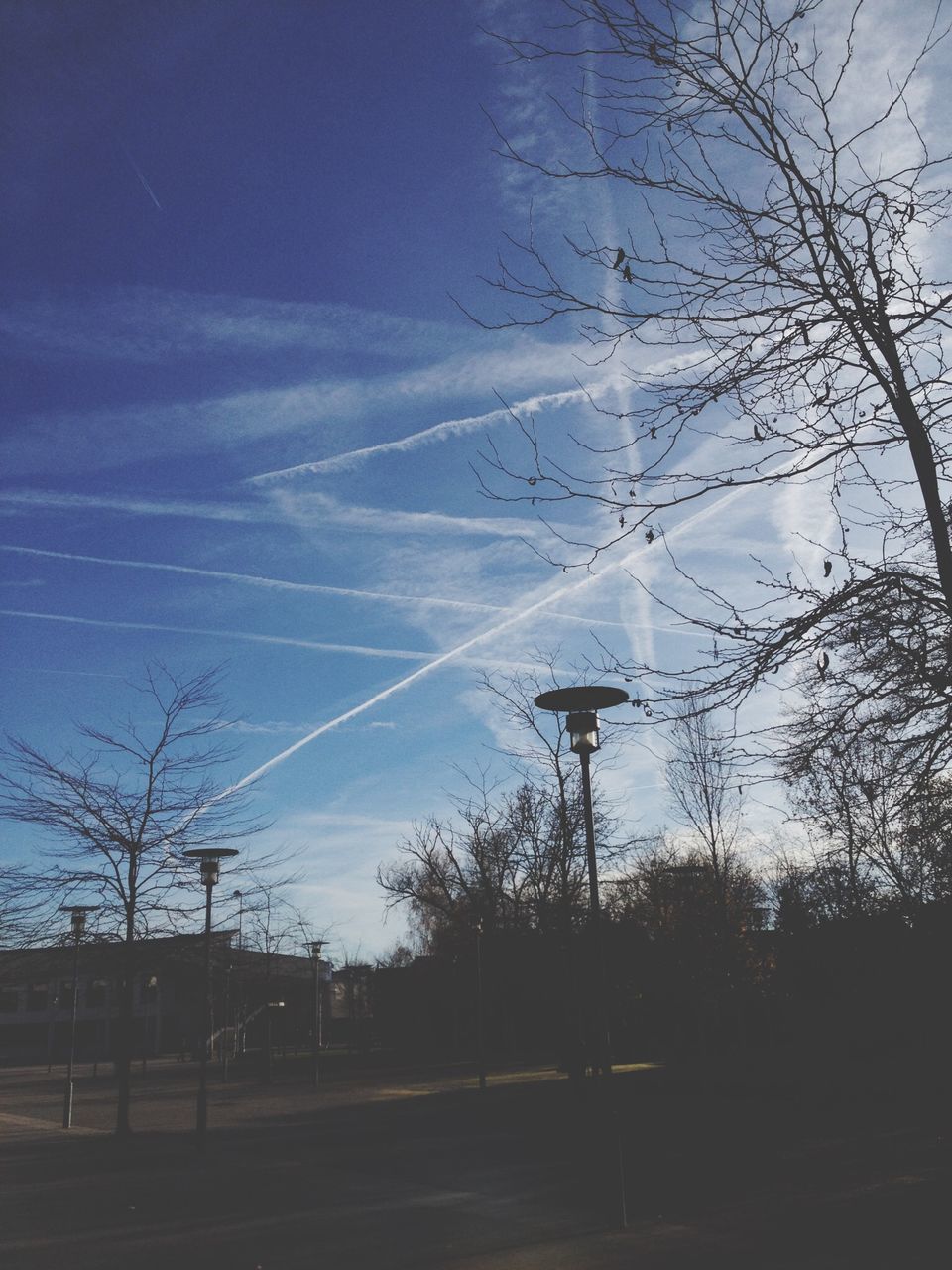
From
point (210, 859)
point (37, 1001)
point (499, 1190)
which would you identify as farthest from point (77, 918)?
point (37, 1001)

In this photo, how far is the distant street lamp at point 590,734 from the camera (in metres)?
10.1

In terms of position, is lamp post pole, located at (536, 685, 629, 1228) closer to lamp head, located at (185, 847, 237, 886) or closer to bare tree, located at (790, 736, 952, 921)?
bare tree, located at (790, 736, 952, 921)

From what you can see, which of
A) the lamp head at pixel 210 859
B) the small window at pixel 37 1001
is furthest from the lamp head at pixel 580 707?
the small window at pixel 37 1001

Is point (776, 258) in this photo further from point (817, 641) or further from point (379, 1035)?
point (379, 1035)

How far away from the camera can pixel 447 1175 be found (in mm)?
12758

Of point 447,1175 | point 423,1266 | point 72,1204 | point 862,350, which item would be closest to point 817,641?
point 862,350

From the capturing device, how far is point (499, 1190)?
37.8 feet

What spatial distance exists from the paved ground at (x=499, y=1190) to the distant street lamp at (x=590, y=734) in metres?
0.92

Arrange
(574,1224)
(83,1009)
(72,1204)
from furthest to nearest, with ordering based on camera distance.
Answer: (83,1009)
(72,1204)
(574,1224)

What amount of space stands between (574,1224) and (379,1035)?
55034mm

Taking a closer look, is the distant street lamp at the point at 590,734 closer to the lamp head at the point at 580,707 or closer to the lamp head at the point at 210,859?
the lamp head at the point at 580,707

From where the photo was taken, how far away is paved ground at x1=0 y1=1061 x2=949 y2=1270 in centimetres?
841

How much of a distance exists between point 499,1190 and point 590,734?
570cm

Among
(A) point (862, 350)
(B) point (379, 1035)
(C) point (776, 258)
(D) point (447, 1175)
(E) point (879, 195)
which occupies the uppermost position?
(E) point (879, 195)
